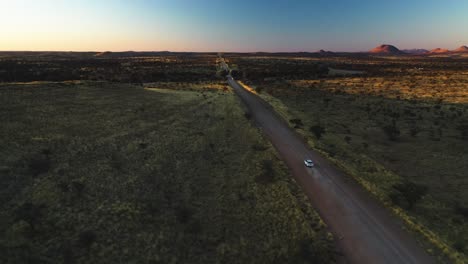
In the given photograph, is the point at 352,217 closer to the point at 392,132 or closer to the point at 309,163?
the point at 309,163

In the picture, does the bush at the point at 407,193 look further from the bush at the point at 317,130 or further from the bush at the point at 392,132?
the bush at the point at 392,132

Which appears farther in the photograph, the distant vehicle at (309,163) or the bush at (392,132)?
the bush at (392,132)

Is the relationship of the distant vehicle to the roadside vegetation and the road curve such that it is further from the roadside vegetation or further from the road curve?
the roadside vegetation

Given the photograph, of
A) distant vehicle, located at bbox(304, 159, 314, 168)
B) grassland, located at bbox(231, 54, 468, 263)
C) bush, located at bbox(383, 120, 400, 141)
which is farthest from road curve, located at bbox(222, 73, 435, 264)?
bush, located at bbox(383, 120, 400, 141)

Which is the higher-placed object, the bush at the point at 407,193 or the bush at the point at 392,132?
the bush at the point at 392,132

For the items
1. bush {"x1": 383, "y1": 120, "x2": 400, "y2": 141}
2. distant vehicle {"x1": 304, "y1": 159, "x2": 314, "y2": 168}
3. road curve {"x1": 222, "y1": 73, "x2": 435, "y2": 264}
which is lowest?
road curve {"x1": 222, "y1": 73, "x2": 435, "y2": 264}

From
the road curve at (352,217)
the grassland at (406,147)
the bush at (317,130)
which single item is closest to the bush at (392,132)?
the grassland at (406,147)
